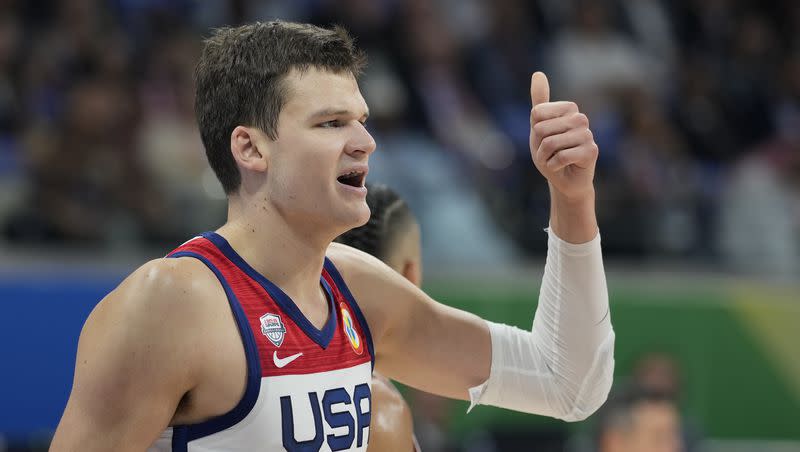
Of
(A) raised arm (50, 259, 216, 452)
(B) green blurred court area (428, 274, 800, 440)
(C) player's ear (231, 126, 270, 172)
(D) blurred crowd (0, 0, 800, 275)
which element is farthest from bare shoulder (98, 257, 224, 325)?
(B) green blurred court area (428, 274, 800, 440)

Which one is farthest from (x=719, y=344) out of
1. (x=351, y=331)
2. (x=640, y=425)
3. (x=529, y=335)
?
(x=351, y=331)

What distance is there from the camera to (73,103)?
7.45 m

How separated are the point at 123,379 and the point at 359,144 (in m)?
0.69

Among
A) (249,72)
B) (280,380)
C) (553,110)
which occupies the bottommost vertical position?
(280,380)

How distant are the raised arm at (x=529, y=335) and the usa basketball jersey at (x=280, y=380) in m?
0.19

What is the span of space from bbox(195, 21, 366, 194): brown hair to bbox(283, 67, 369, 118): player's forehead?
13 millimetres

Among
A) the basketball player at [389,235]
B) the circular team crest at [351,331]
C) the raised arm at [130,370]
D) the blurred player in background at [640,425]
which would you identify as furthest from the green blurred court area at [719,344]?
the raised arm at [130,370]

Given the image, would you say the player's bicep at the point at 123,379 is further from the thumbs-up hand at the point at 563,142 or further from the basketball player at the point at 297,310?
the thumbs-up hand at the point at 563,142

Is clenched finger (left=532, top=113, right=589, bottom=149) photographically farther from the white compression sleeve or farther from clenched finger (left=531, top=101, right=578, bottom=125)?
the white compression sleeve

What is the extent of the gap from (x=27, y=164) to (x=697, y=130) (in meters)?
5.43

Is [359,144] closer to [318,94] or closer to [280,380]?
[318,94]

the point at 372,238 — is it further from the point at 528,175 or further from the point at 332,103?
the point at 528,175

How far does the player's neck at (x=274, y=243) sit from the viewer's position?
253 cm

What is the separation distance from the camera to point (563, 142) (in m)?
2.46
